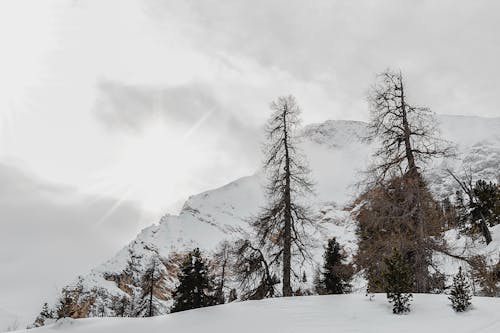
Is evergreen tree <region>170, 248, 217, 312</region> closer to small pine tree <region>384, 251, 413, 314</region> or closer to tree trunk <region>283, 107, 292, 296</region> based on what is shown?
tree trunk <region>283, 107, 292, 296</region>

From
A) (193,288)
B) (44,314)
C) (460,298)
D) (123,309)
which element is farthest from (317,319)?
(123,309)

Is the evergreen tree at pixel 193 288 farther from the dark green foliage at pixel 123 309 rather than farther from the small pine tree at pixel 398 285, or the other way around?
the dark green foliage at pixel 123 309

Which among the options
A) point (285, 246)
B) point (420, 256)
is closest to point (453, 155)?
point (420, 256)

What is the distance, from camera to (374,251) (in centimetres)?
1248

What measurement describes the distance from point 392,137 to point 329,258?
1598 centimetres

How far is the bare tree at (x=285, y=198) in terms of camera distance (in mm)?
16391

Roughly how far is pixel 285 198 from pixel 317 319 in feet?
22.7

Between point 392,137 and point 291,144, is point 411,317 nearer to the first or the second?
point 392,137

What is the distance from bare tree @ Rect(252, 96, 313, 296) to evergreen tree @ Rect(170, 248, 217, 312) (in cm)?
1165

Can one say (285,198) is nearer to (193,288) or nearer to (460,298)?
(460,298)

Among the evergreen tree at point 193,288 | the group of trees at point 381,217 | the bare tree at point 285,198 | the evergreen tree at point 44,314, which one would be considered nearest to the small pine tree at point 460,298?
the group of trees at point 381,217

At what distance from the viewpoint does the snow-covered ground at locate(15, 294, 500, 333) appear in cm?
906

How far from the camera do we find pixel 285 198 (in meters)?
16.8

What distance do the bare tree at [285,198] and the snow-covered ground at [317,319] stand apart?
11.0 ft
